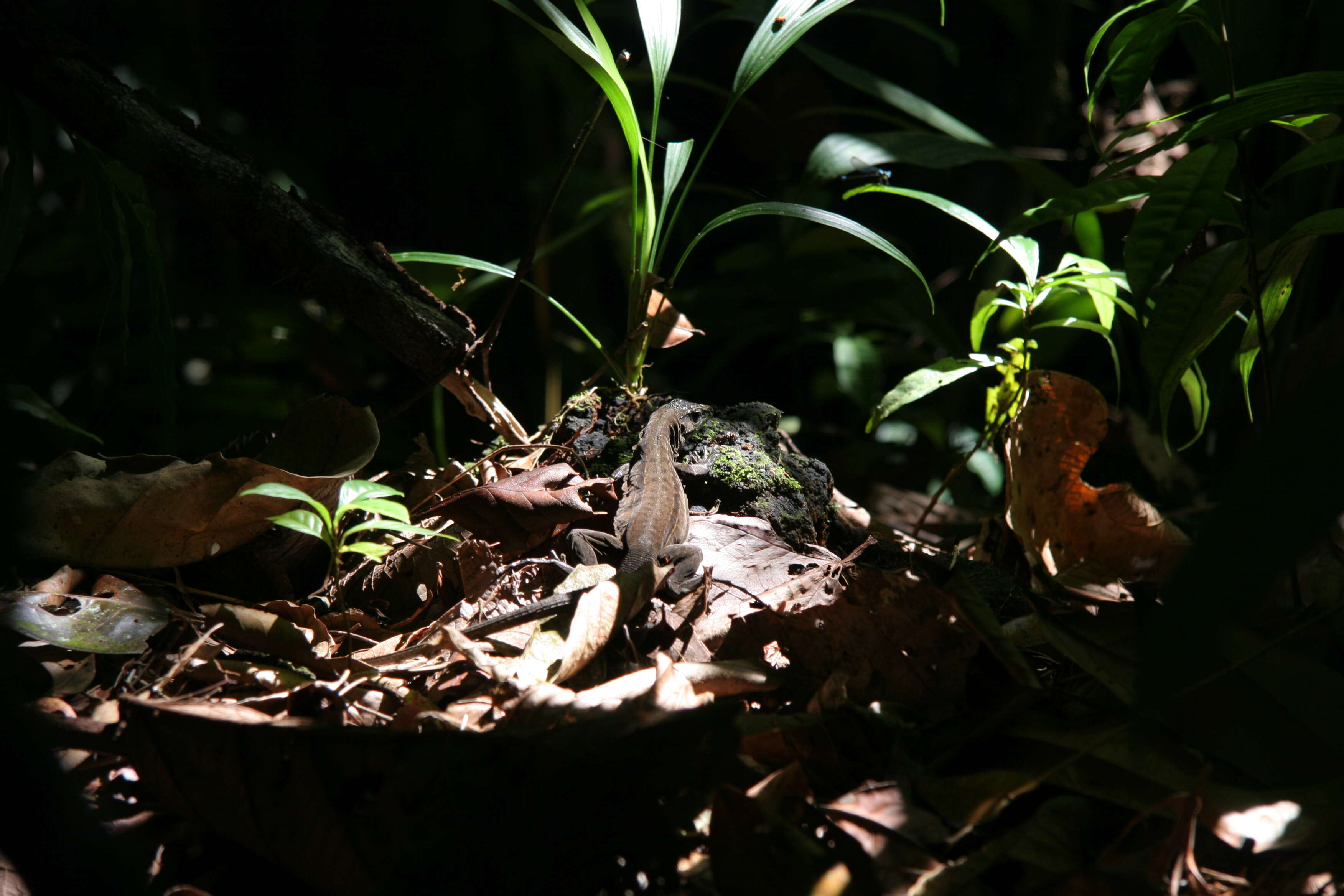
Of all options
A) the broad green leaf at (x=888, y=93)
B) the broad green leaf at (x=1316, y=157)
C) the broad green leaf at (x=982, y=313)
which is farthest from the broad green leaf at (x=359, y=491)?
the broad green leaf at (x=888, y=93)

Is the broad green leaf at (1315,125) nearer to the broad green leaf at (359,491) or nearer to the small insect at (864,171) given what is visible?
the small insect at (864,171)

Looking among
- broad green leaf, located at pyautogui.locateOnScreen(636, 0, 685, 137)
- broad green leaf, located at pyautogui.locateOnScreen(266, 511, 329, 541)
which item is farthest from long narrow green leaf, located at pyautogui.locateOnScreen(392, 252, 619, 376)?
broad green leaf, located at pyautogui.locateOnScreen(266, 511, 329, 541)

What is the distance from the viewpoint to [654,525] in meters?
2.85

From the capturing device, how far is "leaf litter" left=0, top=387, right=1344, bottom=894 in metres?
1.31

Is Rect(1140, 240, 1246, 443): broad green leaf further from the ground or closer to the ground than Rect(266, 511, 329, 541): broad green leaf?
further from the ground

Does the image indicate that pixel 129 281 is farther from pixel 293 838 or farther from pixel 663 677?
pixel 663 677

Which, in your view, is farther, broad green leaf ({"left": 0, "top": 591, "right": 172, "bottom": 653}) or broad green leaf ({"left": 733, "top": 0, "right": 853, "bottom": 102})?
broad green leaf ({"left": 733, "top": 0, "right": 853, "bottom": 102})

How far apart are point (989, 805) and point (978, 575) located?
958mm

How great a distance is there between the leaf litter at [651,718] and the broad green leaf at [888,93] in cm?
267

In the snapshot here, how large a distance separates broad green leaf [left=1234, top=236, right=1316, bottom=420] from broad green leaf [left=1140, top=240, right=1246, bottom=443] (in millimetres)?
89

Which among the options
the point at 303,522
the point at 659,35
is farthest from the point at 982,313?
the point at 303,522

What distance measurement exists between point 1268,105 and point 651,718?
6.47 feet

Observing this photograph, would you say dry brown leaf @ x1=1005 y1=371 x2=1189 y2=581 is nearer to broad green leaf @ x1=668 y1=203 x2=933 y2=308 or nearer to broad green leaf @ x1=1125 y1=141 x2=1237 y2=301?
broad green leaf @ x1=668 y1=203 x2=933 y2=308

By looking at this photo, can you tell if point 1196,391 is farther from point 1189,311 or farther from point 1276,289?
point 1189,311
